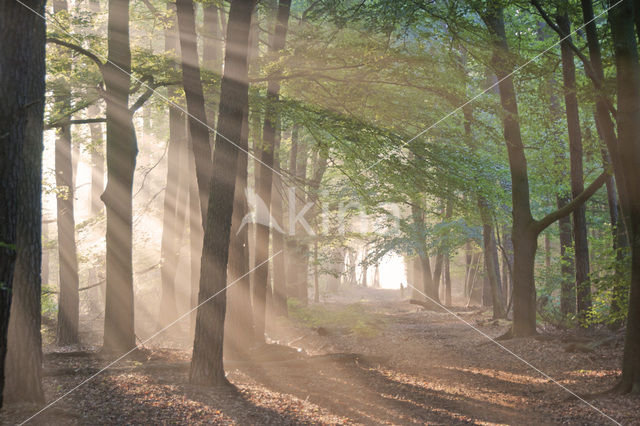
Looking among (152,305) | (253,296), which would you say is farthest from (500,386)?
(152,305)

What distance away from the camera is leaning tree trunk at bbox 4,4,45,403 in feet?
18.9

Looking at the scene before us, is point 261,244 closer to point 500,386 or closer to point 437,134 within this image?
point 437,134

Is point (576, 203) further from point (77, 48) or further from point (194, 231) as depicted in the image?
point (77, 48)

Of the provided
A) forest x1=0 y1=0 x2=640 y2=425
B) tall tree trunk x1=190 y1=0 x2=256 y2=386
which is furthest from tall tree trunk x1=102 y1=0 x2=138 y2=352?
tall tree trunk x1=190 y1=0 x2=256 y2=386

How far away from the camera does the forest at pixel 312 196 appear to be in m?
6.19

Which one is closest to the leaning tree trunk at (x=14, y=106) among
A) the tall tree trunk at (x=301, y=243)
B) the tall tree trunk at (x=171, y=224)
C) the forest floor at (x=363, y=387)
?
the forest floor at (x=363, y=387)

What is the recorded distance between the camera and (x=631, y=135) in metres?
6.85

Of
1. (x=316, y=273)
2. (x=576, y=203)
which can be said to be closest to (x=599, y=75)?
(x=576, y=203)

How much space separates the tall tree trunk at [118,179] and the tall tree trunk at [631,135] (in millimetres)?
8571

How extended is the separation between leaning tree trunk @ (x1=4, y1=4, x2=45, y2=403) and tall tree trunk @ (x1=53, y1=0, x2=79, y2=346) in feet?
22.9

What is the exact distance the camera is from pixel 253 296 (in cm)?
1246

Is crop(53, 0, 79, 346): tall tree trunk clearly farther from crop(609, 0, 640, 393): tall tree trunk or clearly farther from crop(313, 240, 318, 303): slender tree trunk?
crop(609, 0, 640, 393): tall tree trunk

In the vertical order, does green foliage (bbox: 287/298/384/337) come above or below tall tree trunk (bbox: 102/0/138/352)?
below

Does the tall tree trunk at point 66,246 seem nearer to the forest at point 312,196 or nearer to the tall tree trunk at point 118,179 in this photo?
the forest at point 312,196
